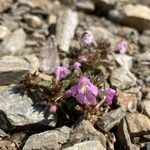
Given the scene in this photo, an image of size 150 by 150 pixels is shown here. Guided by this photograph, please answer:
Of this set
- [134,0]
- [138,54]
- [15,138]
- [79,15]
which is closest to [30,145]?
[15,138]

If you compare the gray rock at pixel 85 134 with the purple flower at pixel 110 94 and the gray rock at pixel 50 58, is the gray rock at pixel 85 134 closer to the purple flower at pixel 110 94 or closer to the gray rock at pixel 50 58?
the purple flower at pixel 110 94

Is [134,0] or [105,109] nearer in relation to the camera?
[105,109]

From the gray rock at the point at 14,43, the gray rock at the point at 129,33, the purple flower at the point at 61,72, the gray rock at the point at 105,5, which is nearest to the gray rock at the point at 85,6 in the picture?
the gray rock at the point at 105,5

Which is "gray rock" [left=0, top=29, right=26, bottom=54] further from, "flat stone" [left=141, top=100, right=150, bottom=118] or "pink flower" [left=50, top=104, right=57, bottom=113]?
"flat stone" [left=141, top=100, right=150, bottom=118]

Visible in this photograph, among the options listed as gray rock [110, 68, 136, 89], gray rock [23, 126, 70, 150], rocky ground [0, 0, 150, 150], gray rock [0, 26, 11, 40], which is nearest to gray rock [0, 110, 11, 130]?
rocky ground [0, 0, 150, 150]

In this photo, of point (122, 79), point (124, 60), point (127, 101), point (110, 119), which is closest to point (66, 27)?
point (124, 60)

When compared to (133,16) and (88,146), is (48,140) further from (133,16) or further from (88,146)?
(133,16)

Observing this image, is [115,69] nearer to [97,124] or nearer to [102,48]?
[102,48]
